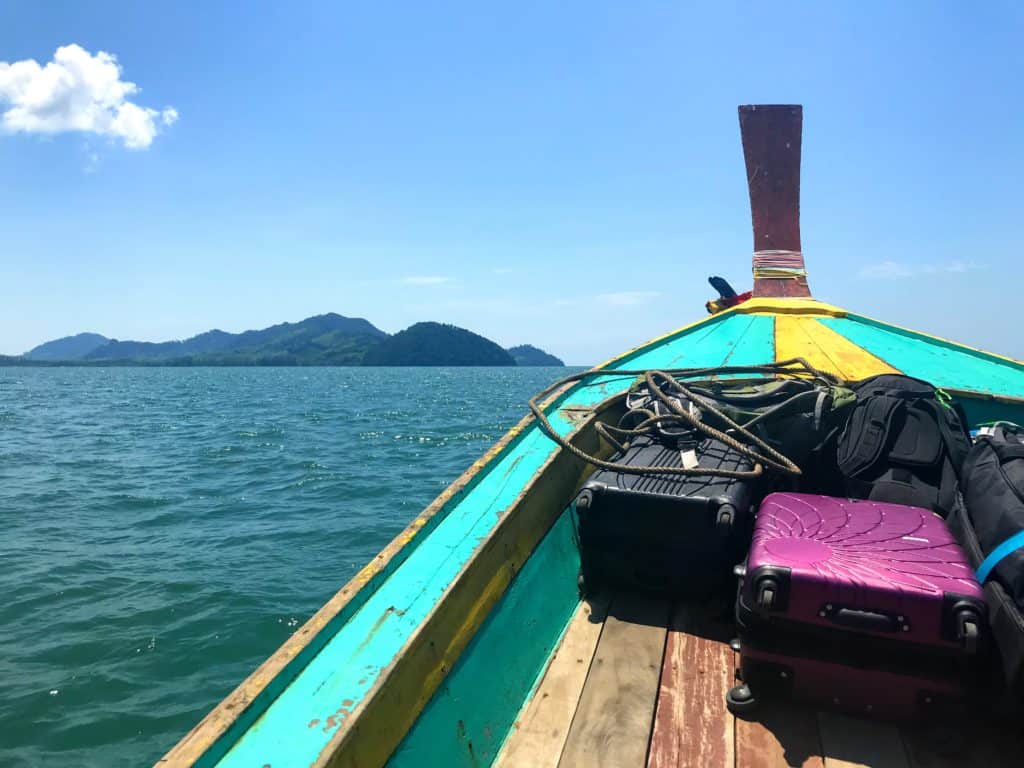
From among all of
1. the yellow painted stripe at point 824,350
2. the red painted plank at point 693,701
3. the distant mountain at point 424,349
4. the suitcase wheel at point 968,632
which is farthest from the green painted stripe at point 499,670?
the distant mountain at point 424,349

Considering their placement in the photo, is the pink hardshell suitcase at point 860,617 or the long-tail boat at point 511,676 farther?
the pink hardshell suitcase at point 860,617

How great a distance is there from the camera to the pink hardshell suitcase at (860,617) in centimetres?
197

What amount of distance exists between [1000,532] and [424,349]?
188659mm

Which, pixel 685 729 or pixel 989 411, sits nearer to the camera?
pixel 685 729

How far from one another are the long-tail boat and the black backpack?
983mm

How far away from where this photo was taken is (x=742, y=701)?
227 centimetres

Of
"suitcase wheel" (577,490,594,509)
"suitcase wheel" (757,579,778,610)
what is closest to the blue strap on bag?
"suitcase wheel" (757,579,778,610)

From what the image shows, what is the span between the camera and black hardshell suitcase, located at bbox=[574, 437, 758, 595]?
273 centimetres

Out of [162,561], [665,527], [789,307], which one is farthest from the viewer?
[162,561]

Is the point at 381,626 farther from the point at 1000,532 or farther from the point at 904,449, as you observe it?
the point at 904,449

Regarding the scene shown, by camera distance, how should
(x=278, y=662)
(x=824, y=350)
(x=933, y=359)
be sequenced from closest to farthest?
1. (x=278, y=662)
2. (x=824, y=350)
3. (x=933, y=359)

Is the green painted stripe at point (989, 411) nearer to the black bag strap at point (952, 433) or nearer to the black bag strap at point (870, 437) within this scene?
the black bag strap at point (952, 433)

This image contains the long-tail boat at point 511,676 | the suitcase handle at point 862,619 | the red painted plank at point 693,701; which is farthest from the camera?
the red painted plank at point 693,701

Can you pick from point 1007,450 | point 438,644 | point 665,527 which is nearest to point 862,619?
point 665,527
